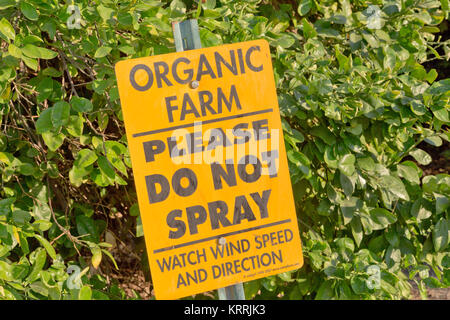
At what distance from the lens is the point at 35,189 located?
2.05 meters

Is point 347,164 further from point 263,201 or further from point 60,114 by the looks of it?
point 60,114

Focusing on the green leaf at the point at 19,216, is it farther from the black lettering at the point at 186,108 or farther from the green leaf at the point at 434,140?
the green leaf at the point at 434,140

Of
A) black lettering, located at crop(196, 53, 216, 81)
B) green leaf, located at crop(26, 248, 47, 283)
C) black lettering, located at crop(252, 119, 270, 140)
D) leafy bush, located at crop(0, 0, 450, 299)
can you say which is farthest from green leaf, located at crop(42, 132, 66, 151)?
black lettering, located at crop(252, 119, 270, 140)

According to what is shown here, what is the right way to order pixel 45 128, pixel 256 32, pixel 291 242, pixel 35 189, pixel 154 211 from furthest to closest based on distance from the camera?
1. pixel 35 189
2. pixel 256 32
3. pixel 45 128
4. pixel 291 242
5. pixel 154 211

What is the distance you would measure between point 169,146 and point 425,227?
128 centimetres

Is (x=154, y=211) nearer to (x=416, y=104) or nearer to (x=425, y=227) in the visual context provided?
(x=416, y=104)

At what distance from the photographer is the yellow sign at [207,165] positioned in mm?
1423

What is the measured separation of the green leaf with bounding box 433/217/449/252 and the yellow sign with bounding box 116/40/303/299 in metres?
0.81

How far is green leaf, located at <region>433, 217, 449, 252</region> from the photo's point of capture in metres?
2.06

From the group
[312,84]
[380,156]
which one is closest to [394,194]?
[380,156]

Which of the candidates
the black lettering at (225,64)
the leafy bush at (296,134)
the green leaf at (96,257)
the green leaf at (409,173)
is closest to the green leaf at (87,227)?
the leafy bush at (296,134)

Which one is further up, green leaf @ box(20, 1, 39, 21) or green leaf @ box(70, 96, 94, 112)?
green leaf @ box(20, 1, 39, 21)

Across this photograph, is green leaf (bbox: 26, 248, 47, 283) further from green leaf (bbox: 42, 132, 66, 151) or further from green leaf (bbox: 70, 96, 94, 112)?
green leaf (bbox: 70, 96, 94, 112)

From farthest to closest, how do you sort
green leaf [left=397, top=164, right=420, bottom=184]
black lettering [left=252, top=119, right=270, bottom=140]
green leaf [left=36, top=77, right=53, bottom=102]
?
green leaf [left=397, top=164, right=420, bottom=184]
green leaf [left=36, top=77, right=53, bottom=102]
black lettering [left=252, top=119, right=270, bottom=140]
